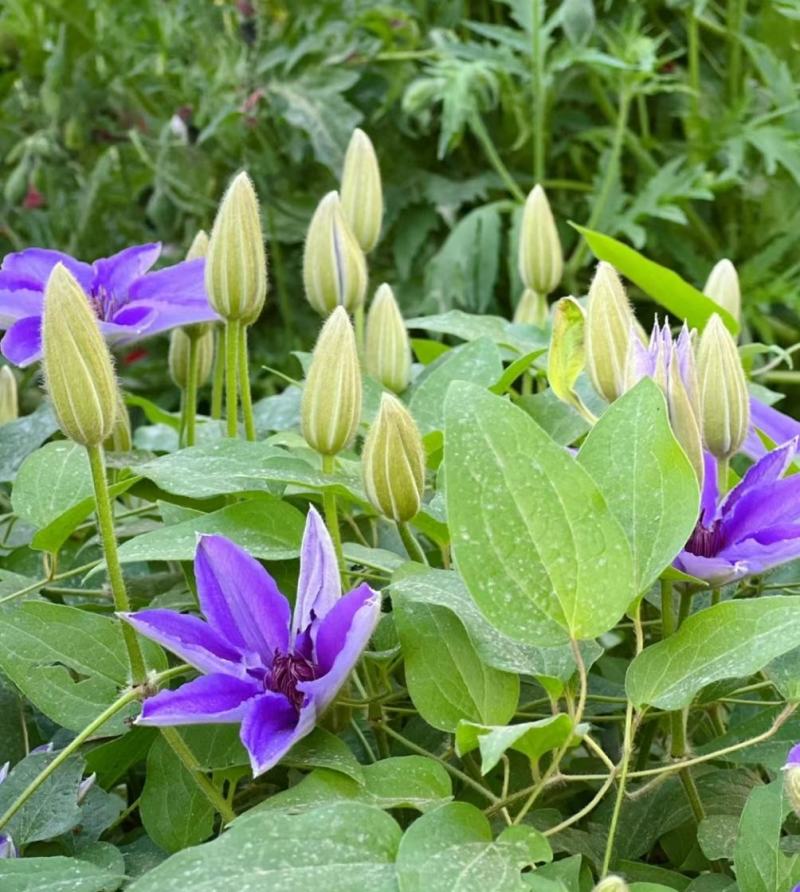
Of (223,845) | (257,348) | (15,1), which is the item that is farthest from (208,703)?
(15,1)

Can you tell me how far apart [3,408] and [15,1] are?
1.03 meters

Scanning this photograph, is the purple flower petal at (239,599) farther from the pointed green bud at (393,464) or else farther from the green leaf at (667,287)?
the green leaf at (667,287)

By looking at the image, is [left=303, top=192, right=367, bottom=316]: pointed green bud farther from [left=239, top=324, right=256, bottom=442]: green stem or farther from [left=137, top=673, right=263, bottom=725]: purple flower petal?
[left=137, top=673, right=263, bottom=725]: purple flower petal

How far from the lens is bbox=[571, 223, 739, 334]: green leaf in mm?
432

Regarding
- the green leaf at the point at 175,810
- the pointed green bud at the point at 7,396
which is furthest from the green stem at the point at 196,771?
the pointed green bud at the point at 7,396

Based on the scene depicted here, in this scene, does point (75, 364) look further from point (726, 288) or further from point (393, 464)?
point (726, 288)

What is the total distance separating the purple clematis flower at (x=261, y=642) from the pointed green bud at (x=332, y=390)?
2.0 inches

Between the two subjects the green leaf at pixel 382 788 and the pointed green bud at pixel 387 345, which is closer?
the green leaf at pixel 382 788

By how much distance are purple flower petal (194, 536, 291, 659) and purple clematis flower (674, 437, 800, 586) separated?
9 centimetres

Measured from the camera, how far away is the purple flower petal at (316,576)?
0.88 feet

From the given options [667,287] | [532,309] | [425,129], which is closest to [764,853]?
[667,287]

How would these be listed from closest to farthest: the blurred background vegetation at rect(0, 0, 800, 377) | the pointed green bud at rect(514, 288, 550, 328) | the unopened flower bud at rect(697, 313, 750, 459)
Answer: the unopened flower bud at rect(697, 313, 750, 459) < the pointed green bud at rect(514, 288, 550, 328) < the blurred background vegetation at rect(0, 0, 800, 377)

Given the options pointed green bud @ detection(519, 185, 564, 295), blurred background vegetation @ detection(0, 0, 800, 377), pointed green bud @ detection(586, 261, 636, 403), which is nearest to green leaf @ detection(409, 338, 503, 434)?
pointed green bud @ detection(586, 261, 636, 403)

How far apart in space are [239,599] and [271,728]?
0.03 metres
